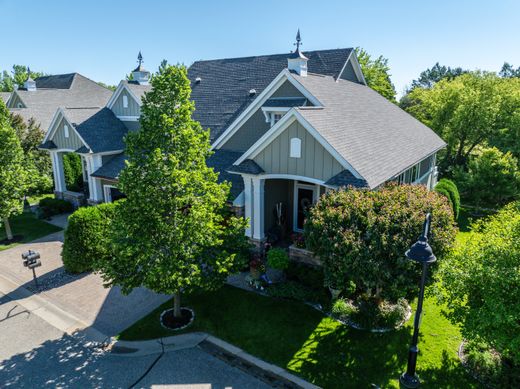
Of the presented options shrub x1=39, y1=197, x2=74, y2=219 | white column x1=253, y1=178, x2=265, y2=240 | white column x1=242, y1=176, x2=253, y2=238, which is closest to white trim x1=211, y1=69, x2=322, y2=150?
white column x1=242, y1=176, x2=253, y2=238

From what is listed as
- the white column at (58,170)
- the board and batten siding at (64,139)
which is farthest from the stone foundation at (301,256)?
the white column at (58,170)

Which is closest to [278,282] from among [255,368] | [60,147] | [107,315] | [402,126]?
[255,368]

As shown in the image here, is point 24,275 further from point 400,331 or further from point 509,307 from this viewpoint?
point 509,307

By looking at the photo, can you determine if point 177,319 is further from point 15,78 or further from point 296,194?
point 15,78

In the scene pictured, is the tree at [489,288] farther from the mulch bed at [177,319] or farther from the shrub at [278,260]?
the mulch bed at [177,319]

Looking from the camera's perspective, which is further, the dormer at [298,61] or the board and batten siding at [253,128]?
the dormer at [298,61]

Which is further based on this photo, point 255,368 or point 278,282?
point 278,282
